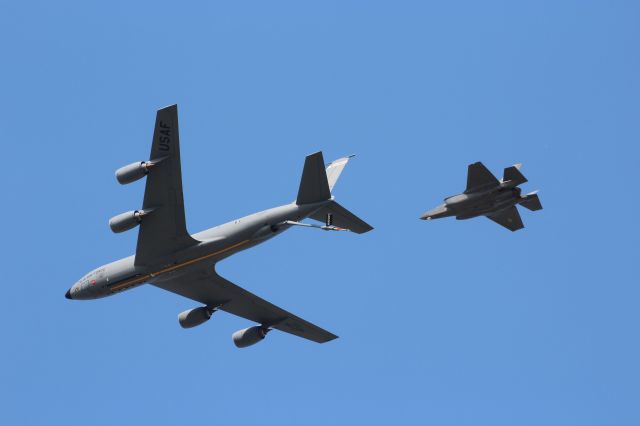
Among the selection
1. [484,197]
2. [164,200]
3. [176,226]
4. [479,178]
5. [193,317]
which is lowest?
[193,317]

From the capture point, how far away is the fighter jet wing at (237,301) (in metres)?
50.0

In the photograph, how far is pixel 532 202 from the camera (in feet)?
177

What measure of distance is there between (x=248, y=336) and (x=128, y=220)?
→ 1065cm

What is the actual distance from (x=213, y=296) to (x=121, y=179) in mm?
10220

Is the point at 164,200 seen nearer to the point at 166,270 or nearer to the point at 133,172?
the point at 133,172

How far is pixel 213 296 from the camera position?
5172 cm

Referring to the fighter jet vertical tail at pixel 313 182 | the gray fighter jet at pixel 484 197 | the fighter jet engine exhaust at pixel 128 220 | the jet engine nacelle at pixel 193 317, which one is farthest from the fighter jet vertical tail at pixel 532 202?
the fighter jet engine exhaust at pixel 128 220

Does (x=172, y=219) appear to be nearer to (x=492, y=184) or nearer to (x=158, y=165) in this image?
(x=158, y=165)

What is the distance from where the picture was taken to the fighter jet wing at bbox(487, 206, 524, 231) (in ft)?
180

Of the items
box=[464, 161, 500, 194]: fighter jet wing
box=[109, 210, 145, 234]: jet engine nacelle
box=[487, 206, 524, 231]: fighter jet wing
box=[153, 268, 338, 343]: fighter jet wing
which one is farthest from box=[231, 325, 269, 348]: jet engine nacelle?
box=[487, 206, 524, 231]: fighter jet wing

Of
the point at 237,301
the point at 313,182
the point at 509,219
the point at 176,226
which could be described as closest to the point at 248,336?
the point at 237,301

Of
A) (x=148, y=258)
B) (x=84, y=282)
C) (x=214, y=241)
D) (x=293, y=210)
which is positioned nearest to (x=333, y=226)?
(x=293, y=210)

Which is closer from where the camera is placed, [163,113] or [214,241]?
[163,113]

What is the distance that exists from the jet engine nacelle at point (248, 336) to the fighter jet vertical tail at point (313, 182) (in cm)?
1098
